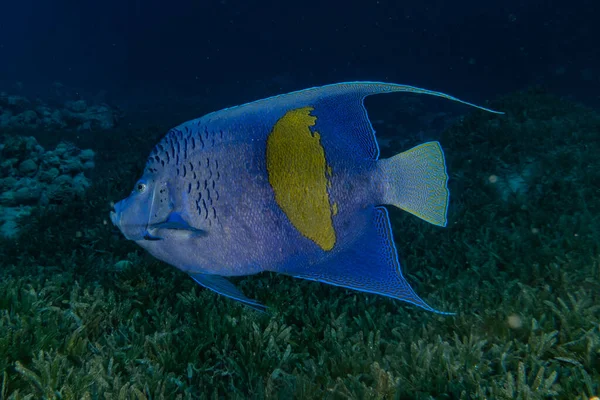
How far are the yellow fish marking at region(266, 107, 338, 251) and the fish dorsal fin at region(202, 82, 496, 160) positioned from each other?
3 centimetres

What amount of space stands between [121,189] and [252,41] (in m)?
54.6

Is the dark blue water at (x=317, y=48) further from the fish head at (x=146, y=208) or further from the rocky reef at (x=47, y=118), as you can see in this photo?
the fish head at (x=146, y=208)

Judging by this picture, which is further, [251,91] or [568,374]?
[251,91]

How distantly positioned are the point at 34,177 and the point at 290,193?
937 cm

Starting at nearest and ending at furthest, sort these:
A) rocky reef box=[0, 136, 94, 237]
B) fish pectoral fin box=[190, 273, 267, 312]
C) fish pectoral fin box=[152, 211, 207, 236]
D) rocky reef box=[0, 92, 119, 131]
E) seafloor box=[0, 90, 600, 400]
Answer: fish pectoral fin box=[152, 211, 207, 236]
fish pectoral fin box=[190, 273, 267, 312]
seafloor box=[0, 90, 600, 400]
rocky reef box=[0, 136, 94, 237]
rocky reef box=[0, 92, 119, 131]

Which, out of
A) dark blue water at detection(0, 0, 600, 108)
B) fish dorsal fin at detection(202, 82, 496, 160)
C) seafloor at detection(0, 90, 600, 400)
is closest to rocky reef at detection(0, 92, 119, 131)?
seafloor at detection(0, 90, 600, 400)

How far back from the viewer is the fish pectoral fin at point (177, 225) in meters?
1.60

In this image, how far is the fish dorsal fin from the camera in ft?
5.49

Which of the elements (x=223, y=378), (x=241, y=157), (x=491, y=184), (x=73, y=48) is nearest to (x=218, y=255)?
(x=241, y=157)

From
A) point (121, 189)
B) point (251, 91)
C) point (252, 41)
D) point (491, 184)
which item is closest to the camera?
point (491, 184)

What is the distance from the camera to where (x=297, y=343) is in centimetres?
269

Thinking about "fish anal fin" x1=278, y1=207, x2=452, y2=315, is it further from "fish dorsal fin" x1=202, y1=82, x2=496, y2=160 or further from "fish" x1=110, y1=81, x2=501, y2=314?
"fish dorsal fin" x1=202, y1=82, x2=496, y2=160

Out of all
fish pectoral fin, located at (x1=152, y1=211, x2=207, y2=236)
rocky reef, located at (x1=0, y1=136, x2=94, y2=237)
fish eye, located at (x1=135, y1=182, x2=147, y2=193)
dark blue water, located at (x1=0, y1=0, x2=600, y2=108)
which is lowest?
rocky reef, located at (x1=0, y1=136, x2=94, y2=237)

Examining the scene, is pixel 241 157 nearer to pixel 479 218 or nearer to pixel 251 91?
pixel 479 218
